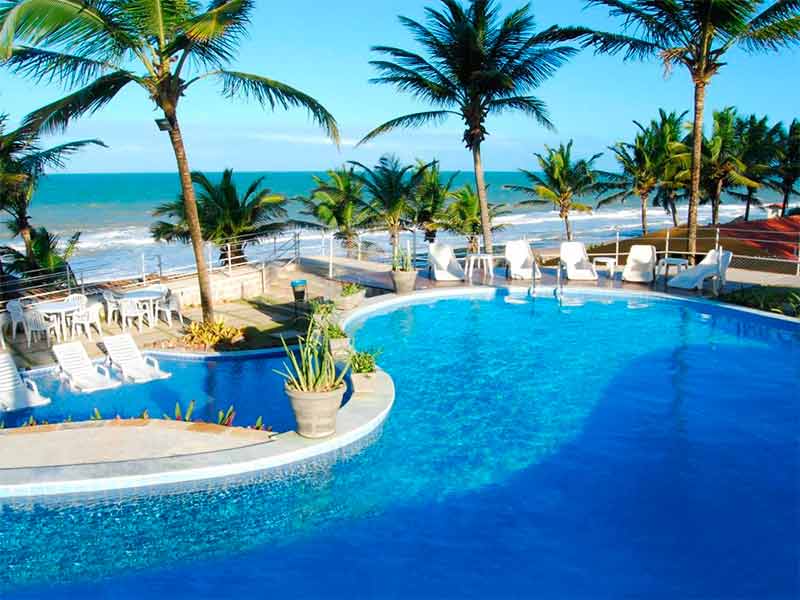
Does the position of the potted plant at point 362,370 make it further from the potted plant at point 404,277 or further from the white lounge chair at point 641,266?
the white lounge chair at point 641,266

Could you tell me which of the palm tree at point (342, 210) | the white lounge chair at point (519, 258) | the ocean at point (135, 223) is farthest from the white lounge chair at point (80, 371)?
the palm tree at point (342, 210)

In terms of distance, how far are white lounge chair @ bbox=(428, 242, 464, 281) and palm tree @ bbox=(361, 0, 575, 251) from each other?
1.46 metres

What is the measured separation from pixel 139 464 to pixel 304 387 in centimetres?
166

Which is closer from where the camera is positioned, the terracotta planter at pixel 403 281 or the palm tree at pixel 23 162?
the palm tree at pixel 23 162

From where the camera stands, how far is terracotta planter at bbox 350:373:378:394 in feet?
25.4

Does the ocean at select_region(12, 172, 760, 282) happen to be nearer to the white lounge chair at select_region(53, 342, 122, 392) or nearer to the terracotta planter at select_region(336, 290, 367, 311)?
the terracotta planter at select_region(336, 290, 367, 311)

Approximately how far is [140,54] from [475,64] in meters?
8.37

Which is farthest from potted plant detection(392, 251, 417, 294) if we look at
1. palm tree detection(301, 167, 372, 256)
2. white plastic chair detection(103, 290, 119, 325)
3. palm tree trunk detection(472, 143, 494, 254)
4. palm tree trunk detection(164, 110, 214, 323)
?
palm tree detection(301, 167, 372, 256)

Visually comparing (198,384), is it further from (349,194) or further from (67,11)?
(349,194)

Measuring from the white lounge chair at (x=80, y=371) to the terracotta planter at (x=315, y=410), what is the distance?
3.83 m

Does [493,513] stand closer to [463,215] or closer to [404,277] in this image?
[404,277]

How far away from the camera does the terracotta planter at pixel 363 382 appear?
7.73 m

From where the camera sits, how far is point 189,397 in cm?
845

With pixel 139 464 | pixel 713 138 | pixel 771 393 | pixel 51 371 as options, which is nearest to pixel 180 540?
pixel 139 464
